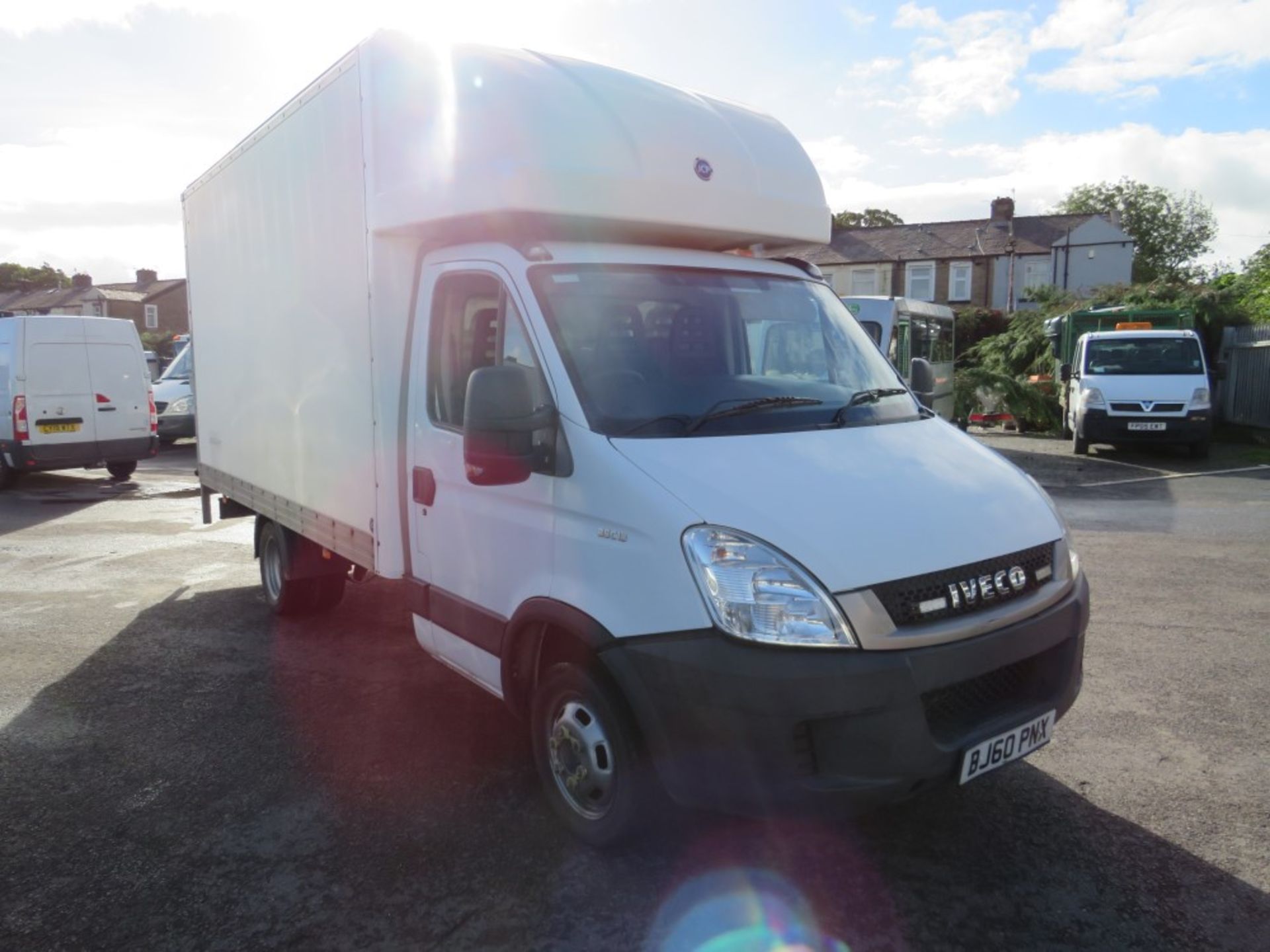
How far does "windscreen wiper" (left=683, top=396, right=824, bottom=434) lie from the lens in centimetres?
347

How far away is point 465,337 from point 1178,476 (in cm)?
1302

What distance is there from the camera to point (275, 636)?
21.5 ft

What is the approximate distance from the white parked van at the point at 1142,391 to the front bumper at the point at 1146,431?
0.01 m

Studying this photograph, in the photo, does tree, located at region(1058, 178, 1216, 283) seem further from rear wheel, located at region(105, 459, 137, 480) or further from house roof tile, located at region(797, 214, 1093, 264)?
rear wheel, located at region(105, 459, 137, 480)

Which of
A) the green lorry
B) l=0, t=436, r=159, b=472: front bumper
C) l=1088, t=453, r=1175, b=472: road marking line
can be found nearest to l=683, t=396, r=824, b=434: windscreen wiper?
l=1088, t=453, r=1175, b=472: road marking line

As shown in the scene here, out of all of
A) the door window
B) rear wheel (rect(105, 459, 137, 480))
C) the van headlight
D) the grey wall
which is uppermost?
the grey wall

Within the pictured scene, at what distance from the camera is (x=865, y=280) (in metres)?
51.3

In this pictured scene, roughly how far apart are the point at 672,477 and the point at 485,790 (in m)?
1.80

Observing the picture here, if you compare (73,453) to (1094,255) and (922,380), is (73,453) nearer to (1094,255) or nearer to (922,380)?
(922,380)

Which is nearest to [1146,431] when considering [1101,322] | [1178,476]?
[1178,476]

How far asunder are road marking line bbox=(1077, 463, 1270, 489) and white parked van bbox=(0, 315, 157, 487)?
1381 cm

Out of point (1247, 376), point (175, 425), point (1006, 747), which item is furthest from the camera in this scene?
point (1247, 376)

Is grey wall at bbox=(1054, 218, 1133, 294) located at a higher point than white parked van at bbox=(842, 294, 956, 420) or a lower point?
higher

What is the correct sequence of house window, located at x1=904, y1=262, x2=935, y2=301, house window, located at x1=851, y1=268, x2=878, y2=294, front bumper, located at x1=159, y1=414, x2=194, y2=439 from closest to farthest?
front bumper, located at x1=159, y1=414, x2=194, y2=439, house window, located at x1=904, y1=262, x2=935, y2=301, house window, located at x1=851, y1=268, x2=878, y2=294
